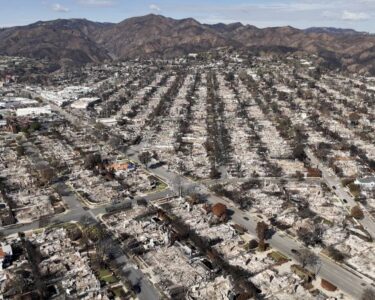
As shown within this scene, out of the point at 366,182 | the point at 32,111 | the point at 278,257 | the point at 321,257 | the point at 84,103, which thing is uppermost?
the point at 84,103

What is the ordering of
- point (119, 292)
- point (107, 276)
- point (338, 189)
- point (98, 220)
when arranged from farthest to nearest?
point (338, 189) < point (98, 220) < point (107, 276) < point (119, 292)

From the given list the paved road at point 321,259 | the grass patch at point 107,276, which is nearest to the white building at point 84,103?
the paved road at point 321,259

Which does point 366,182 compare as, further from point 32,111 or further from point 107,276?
point 32,111

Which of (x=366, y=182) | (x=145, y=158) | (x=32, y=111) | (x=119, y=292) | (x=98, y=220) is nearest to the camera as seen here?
(x=119, y=292)

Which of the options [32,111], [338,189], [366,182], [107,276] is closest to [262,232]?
[107,276]

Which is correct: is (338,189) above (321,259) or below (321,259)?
above

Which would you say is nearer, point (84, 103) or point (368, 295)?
point (368, 295)

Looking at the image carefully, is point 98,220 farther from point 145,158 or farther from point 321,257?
point 321,257

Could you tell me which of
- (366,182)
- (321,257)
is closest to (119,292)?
(321,257)

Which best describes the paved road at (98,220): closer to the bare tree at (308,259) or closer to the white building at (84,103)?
the bare tree at (308,259)

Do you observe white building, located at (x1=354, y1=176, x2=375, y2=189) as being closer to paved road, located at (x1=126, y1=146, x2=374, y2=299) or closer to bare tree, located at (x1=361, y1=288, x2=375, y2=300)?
paved road, located at (x1=126, y1=146, x2=374, y2=299)

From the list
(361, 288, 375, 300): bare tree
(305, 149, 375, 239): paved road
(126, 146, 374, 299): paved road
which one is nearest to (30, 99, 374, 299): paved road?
(126, 146, 374, 299): paved road
